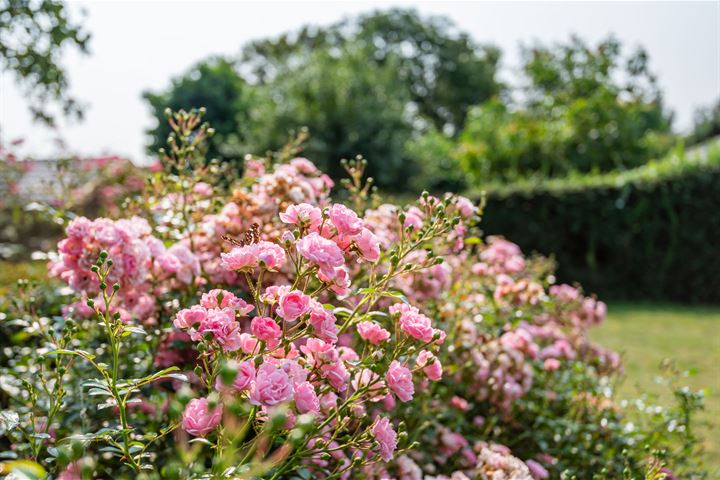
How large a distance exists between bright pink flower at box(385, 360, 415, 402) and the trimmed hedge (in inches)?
353

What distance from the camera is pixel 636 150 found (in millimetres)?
14719

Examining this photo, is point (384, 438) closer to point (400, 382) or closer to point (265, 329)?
point (400, 382)

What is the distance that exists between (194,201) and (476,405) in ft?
4.95

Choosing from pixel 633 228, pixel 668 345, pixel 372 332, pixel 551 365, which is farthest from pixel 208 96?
pixel 372 332

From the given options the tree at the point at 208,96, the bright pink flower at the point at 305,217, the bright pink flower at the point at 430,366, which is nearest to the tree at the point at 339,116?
the tree at the point at 208,96

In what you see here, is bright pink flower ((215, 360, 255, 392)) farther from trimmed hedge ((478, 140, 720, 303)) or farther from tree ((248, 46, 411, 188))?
tree ((248, 46, 411, 188))

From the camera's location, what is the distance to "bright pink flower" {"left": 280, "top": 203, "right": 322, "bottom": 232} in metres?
1.54

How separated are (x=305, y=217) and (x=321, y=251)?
0.48 ft

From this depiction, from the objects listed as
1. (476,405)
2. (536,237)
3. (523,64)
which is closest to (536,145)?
(536,237)

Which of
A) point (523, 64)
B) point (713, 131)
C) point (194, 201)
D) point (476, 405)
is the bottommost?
point (476, 405)

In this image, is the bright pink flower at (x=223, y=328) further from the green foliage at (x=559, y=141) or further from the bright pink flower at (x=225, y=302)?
the green foliage at (x=559, y=141)

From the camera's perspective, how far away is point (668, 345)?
22.3 feet

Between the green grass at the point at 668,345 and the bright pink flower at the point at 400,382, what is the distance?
2956 mm

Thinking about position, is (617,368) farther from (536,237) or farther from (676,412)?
(536,237)
